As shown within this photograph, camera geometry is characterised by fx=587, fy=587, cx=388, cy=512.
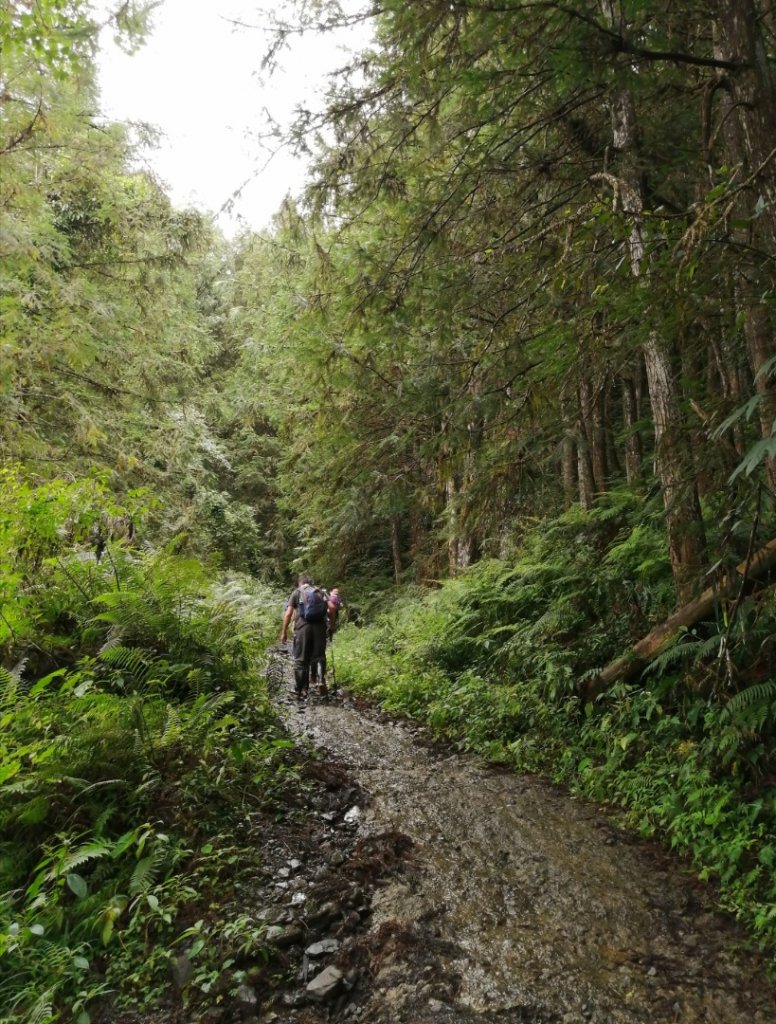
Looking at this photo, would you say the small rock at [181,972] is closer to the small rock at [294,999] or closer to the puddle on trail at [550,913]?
the small rock at [294,999]

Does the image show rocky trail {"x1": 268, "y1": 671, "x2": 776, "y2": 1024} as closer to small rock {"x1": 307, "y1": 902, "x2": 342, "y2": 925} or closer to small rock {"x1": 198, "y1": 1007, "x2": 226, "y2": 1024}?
small rock {"x1": 307, "y1": 902, "x2": 342, "y2": 925}

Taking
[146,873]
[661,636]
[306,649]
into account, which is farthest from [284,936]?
[306,649]

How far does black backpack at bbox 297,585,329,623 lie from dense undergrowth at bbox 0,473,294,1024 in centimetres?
209

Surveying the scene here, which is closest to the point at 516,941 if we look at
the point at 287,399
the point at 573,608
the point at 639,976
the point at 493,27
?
the point at 639,976

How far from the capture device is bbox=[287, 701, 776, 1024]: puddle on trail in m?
3.24

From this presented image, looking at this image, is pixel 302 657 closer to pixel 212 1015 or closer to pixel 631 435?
pixel 631 435

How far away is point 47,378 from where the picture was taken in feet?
39.0

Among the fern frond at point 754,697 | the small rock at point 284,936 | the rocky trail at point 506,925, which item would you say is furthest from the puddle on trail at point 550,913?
the fern frond at point 754,697

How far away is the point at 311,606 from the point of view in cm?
1002

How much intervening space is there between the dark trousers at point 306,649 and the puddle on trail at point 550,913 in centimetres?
375

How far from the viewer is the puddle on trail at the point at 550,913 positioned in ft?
10.6

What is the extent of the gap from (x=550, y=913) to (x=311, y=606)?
6531mm

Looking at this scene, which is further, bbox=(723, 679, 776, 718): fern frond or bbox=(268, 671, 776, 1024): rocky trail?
bbox=(723, 679, 776, 718): fern frond

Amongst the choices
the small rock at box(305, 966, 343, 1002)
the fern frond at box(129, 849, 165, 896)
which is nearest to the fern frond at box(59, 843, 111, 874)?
the fern frond at box(129, 849, 165, 896)
